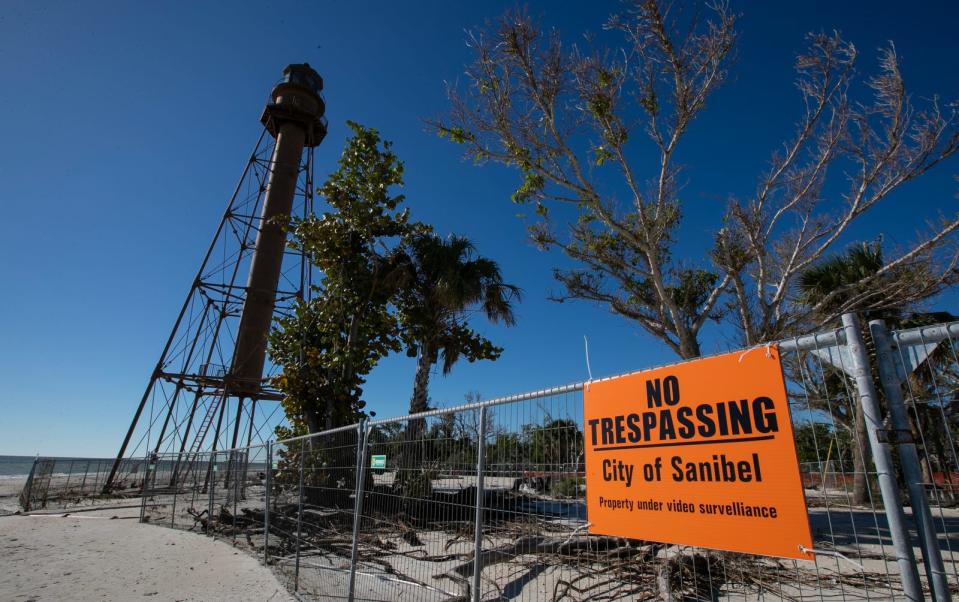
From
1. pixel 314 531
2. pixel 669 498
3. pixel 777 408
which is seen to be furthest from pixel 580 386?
pixel 314 531

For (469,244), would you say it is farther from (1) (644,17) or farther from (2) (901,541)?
(2) (901,541)

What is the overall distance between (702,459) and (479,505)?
1.63 metres

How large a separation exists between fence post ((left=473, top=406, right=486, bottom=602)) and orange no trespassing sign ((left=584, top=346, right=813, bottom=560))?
851mm

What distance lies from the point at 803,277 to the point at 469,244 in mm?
9903

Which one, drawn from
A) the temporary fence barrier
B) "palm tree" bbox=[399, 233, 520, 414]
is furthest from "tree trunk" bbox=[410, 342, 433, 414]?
the temporary fence barrier

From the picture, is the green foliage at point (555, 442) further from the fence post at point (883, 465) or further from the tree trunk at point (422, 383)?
the tree trunk at point (422, 383)

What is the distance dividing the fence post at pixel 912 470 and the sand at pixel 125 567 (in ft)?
20.7

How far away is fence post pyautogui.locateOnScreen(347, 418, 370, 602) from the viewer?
199 inches

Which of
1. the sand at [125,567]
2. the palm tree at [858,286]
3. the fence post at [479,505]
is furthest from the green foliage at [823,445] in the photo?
the sand at [125,567]

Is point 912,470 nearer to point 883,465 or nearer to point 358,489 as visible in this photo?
point 883,465

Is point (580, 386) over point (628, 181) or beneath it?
beneath

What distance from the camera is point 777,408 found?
2256 mm

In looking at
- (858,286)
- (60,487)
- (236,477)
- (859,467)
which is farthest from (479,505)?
(60,487)

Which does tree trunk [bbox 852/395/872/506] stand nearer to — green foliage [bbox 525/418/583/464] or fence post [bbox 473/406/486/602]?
green foliage [bbox 525/418/583/464]
